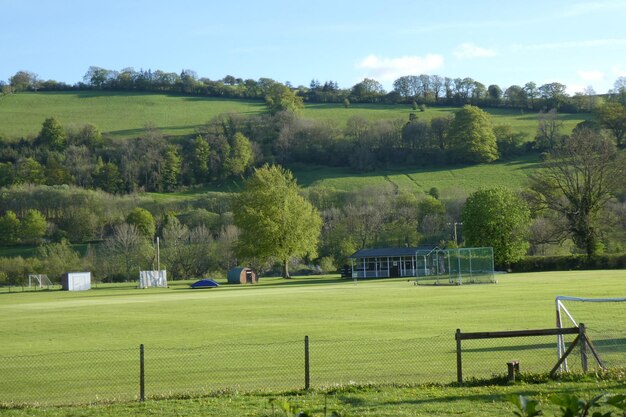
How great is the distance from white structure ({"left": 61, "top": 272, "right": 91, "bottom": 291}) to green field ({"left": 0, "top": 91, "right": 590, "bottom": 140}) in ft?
249

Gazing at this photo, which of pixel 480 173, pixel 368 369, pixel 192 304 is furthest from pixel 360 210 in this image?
pixel 368 369

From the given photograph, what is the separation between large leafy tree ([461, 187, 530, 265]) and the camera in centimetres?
8819

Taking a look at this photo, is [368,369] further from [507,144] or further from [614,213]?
[507,144]

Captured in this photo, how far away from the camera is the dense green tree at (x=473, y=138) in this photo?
146 metres

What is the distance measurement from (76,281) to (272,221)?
74.5 ft

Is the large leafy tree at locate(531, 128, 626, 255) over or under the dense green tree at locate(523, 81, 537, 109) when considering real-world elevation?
under

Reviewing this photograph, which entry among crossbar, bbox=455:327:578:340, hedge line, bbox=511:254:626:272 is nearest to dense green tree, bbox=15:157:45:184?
hedge line, bbox=511:254:626:272

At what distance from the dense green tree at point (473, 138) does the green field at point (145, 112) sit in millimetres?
10845

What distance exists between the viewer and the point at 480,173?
141625mm

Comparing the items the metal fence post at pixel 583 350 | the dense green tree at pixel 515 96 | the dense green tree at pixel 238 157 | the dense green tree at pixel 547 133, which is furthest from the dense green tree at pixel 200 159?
the metal fence post at pixel 583 350

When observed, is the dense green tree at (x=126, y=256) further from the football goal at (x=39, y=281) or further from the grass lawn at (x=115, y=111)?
the grass lawn at (x=115, y=111)

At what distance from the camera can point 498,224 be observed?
88.5 metres

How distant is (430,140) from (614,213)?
6105 cm

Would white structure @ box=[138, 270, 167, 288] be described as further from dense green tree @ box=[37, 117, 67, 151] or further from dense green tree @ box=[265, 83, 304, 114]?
dense green tree @ box=[265, 83, 304, 114]
